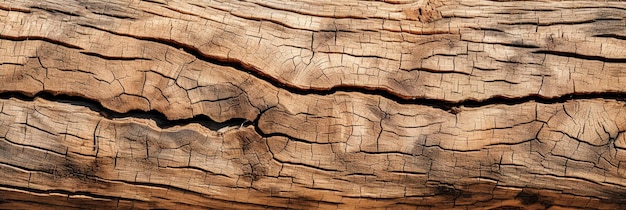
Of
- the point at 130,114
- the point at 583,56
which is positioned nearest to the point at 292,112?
the point at 130,114

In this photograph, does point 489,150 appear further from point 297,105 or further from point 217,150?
point 217,150

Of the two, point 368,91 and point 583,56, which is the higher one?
point 583,56

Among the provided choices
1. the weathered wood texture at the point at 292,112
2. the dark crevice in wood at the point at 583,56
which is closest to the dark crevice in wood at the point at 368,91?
the weathered wood texture at the point at 292,112

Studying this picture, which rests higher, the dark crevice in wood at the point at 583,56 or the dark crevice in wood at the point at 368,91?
the dark crevice in wood at the point at 583,56

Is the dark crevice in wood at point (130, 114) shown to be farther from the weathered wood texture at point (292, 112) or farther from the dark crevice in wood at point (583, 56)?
the dark crevice in wood at point (583, 56)

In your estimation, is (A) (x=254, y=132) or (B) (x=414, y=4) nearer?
(A) (x=254, y=132)

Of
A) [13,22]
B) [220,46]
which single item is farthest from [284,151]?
[13,22]

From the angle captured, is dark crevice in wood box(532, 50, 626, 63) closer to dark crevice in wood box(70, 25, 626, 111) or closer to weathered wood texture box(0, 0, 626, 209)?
weathered wood texture box(0, 0, 626, 209)

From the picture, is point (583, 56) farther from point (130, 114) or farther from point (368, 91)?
point (130, 114)
